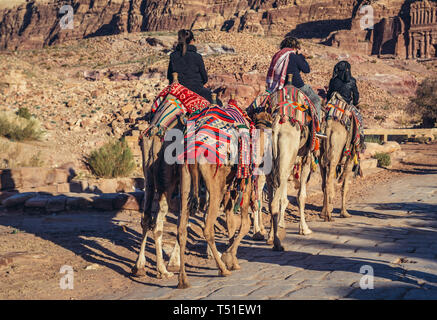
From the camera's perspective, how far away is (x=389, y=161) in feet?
63.8

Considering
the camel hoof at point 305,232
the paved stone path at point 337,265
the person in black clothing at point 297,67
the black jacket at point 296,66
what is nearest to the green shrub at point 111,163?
the paved stone path at point 337,265

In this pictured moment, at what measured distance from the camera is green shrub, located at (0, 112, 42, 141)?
1906cm

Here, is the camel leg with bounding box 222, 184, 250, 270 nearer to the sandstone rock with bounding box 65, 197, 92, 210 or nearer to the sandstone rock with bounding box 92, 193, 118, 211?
the sandstone rock with bounding box 92, 193, 118, 211

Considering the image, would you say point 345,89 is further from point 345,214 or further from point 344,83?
point 345,214

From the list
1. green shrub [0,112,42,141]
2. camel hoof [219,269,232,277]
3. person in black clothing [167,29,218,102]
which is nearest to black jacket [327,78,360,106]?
person in black clothing [167,29,218,102]

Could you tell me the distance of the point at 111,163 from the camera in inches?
620

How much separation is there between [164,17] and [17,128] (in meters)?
132

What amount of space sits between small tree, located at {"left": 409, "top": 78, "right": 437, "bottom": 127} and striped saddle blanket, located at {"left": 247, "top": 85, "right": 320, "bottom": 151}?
31.8 metres

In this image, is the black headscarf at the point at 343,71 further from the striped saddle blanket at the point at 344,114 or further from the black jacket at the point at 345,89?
the striped saddle blanket at the point at 344,114

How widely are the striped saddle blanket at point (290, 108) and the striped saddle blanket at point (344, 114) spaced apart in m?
1.85

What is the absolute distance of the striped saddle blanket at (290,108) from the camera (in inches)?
302

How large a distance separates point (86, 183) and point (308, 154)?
772 cm

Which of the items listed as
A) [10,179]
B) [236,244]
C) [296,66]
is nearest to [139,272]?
[236,244]
